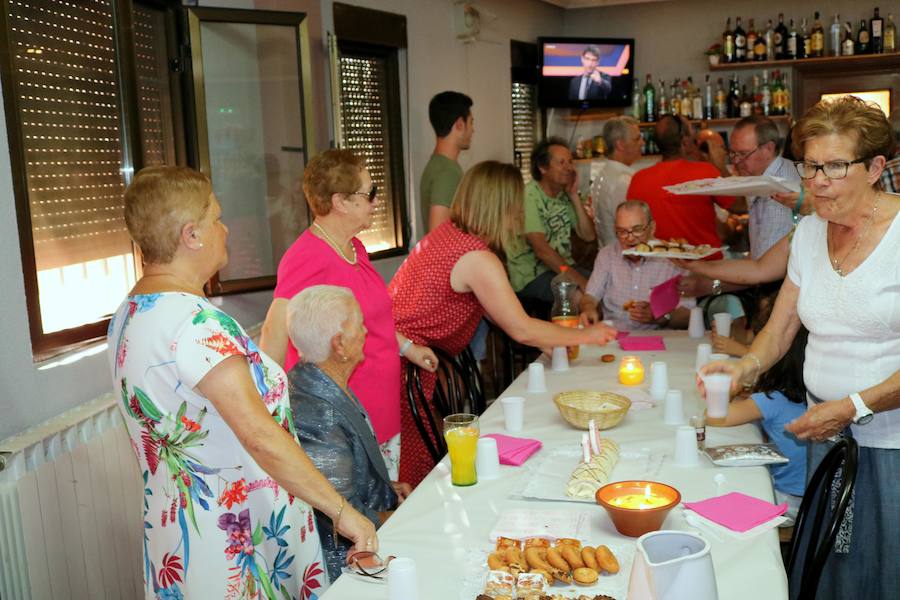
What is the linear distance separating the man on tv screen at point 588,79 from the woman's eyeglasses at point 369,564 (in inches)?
251

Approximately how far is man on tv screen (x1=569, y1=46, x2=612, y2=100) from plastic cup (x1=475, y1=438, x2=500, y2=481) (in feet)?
19.2

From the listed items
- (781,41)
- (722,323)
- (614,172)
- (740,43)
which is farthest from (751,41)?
(722,323)

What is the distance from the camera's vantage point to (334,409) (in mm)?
2377

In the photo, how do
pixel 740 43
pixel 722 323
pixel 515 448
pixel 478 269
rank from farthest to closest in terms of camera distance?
pixel 740 43 < pixel 722 323 < pixel 478 269 < pixel 515 448

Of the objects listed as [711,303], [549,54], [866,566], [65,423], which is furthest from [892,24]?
[65,423]

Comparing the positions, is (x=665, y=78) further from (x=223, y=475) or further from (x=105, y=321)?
(x=223, y=475)

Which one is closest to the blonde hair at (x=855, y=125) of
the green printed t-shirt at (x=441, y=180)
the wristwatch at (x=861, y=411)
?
the wristwatch at (x=861, y=411)

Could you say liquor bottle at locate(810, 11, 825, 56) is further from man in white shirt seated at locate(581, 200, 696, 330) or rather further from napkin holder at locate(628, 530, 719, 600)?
napkin holder at locate(628, 530, 719, 600)

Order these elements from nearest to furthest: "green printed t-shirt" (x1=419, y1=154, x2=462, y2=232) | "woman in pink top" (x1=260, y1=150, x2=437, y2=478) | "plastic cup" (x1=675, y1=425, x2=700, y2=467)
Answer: "plastic cup" (x1=675, y1=425, x2=700, y2=467) → "woman in pink top" (x1=260, y1=150, x2=437, y2=478) → "green printed t-shirt" (x1=419, y1=154, x2=462, y2=232)

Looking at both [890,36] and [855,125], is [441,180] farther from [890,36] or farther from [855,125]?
[890,36]

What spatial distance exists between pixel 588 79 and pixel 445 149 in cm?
320

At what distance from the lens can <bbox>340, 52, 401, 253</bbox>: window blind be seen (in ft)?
17.2

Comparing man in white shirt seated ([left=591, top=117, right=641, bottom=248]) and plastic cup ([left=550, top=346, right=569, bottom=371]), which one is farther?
man in white shirt seated ([left=591, top=117, right=641, bottom=248])

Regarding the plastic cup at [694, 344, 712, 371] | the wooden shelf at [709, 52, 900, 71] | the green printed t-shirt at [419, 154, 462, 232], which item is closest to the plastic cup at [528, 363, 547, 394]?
the plastic cup at [694, 344, 712, 371]
